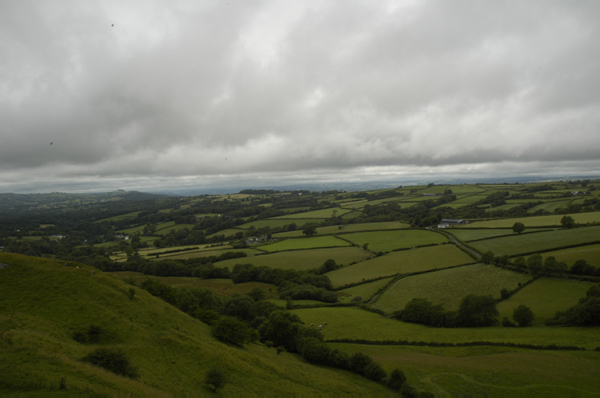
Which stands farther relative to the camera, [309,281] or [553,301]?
[309,281]

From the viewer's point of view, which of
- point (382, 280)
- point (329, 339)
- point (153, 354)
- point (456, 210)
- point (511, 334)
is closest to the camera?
point (153, 354)

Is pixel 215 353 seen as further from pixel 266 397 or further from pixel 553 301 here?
pixel 553 301

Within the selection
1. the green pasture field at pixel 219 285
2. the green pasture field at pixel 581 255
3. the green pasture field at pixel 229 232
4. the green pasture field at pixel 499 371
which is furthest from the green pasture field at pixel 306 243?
the green pasture field at pixel 499 371

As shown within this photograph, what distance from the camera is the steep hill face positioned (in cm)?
1627

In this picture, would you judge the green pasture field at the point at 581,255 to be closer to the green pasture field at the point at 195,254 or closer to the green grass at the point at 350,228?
the green grass at the point at 350,228

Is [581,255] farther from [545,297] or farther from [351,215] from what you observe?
[351,215]

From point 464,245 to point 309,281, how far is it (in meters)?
42.2

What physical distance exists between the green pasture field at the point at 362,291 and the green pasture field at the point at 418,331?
4.76m

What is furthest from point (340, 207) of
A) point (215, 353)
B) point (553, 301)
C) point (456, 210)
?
point (215, 353)

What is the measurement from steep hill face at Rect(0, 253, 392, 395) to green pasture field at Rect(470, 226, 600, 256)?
51.6 metres

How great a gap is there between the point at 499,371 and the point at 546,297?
23.6 m

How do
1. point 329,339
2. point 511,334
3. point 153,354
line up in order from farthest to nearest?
point 329,339 < point 511,334 < point 153,354

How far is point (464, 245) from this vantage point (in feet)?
231

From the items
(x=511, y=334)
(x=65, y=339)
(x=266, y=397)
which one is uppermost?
(x=65, y=339)
